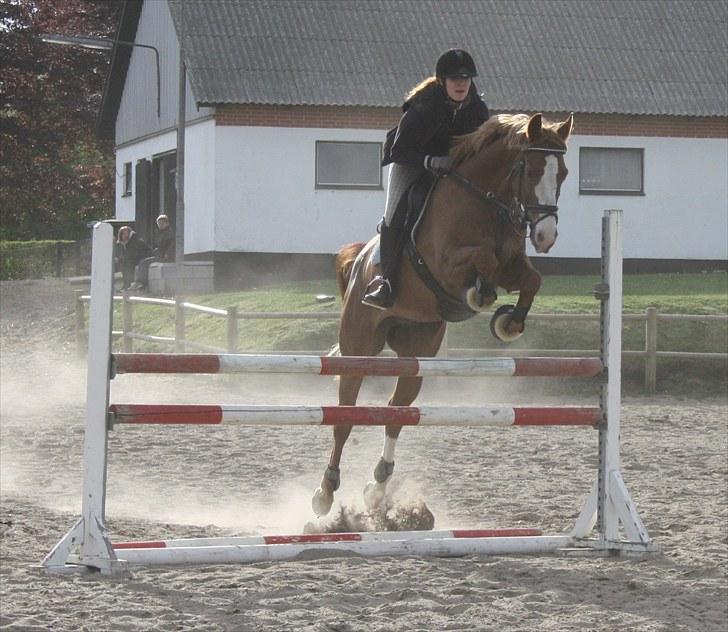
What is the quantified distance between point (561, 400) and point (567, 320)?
4.92ft

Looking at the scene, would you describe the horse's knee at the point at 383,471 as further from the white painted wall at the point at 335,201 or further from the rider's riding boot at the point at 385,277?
the white painted wall at the point at 335,201

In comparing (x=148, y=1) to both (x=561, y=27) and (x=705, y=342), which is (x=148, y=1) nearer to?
(x=561, y=27)

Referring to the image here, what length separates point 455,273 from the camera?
683 cm

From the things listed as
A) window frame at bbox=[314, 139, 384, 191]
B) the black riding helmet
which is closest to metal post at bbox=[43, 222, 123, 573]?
the black riding helmet

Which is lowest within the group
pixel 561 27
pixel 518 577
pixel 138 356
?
pixel 518 577

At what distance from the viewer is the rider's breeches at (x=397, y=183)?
24.2 feet

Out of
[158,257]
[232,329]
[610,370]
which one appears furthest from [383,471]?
[158,257]

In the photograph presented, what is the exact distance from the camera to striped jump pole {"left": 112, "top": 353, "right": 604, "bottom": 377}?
593 cm

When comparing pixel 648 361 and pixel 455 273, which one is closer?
pixel 455 273

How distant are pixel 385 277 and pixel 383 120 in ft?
57.9

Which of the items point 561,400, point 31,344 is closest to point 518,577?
point 561,400

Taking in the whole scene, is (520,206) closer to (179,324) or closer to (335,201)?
(179,324)

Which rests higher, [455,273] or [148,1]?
[148,1]

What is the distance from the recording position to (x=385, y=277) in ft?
23.8
